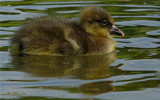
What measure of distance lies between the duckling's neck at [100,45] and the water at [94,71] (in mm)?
135

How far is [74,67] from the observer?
716 cm

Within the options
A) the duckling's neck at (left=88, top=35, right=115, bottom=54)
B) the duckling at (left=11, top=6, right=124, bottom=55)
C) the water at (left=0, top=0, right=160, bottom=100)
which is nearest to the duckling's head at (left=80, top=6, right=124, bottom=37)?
the duckling at (left=11, top=6, right=124, bottom=55)

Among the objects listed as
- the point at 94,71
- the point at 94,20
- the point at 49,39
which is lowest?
the point at 94,71

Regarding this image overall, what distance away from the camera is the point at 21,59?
767 cm

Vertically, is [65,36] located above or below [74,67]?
above

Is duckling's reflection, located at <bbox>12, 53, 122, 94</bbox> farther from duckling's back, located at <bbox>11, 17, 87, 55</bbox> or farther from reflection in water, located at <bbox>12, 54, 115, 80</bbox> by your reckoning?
duckling's back, located at <bbox>11, 17, 87, 55</bbox>

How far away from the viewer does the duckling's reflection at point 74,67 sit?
20.1 ft

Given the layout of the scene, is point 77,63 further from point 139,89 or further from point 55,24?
point 139,89

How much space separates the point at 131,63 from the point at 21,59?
1682mm

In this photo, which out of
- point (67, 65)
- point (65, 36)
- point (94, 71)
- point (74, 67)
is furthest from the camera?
point (65, 36)

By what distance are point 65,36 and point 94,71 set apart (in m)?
1.02

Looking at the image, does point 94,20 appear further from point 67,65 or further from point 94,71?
point 94,71

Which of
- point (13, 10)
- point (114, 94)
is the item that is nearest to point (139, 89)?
point (114, 94)

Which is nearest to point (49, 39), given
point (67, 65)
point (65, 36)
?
point (65, 36)
